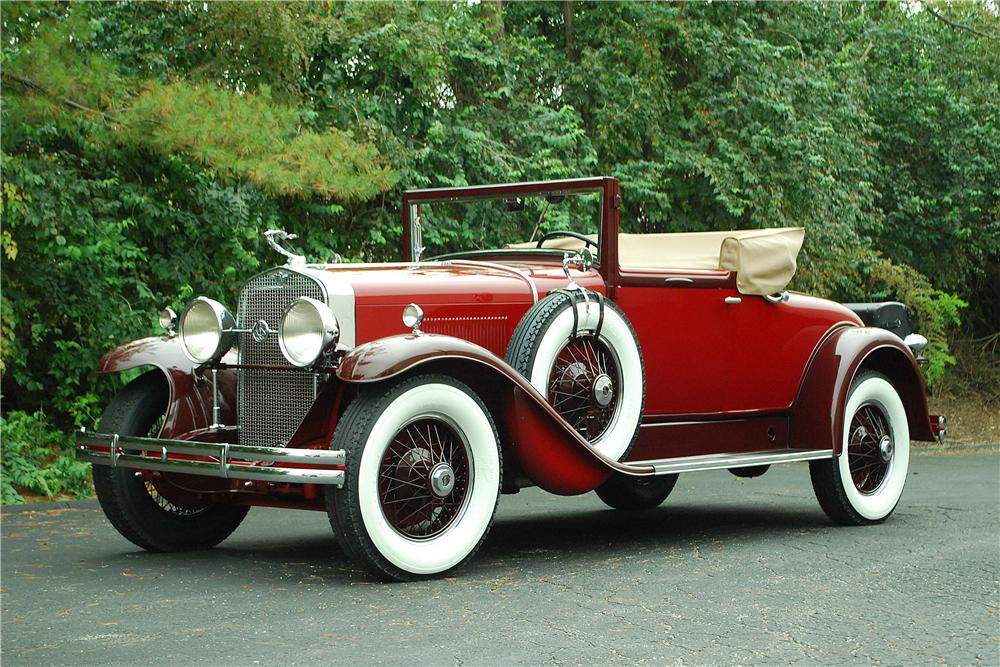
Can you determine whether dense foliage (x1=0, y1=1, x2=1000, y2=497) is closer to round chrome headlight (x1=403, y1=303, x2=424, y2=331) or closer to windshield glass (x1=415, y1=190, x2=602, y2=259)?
windshield glass (x1=415, y1=190, x2=602, y2=259)

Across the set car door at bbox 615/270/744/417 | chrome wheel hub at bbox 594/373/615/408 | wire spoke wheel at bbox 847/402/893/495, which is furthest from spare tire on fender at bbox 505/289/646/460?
wire spoke wheel at bbox 847/402/893/495

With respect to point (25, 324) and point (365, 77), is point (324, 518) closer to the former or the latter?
point (25, 324)

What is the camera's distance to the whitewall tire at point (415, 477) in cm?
491

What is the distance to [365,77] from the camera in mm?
11234

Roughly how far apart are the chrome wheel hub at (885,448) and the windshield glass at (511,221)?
2035 millimetres

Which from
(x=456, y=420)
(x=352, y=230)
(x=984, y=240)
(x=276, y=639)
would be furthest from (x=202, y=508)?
(x=984, y=240)

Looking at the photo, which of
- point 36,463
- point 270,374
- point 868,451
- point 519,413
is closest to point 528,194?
point 519,413

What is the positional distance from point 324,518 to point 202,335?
2.22 m

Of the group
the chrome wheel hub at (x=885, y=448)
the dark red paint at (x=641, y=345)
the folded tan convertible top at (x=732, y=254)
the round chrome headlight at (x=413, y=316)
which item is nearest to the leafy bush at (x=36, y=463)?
the dark red paint at (x=641, y=345)

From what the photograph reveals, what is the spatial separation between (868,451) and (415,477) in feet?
10.4

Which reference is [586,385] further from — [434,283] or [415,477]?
[415,477]

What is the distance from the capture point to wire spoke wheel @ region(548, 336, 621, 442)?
5867 millimetres

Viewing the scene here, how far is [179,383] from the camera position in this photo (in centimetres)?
584

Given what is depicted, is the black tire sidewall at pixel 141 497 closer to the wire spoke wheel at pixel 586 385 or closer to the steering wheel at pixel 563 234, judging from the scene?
the wire spoke wheel at pixel 586 385
